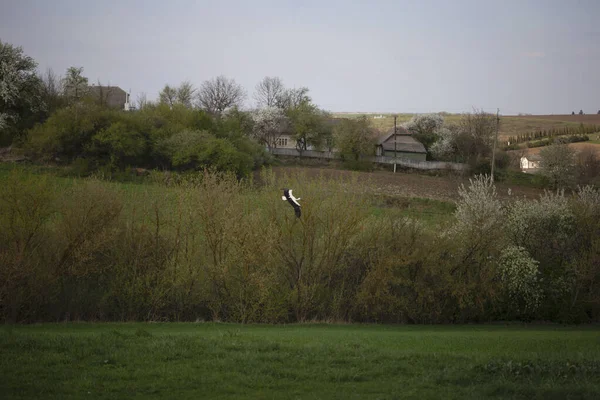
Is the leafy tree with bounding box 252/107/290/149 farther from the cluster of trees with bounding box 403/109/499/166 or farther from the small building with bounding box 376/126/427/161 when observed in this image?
the cluster of trees with bounding box 403/109/499/166

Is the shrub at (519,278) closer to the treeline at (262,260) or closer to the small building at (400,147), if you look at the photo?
the treeline at (262,260)

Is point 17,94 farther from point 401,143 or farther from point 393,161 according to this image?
point 401,143

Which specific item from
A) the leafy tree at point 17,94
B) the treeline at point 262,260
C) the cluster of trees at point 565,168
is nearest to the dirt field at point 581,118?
the cluster of trees at point 565,168

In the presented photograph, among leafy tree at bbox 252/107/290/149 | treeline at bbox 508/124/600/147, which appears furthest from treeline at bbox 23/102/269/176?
treeline at bbox 508/124/600/147

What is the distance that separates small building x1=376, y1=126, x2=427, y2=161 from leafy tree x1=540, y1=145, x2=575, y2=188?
67.5 feet

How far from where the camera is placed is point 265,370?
11.5 meters

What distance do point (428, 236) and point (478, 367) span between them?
51.1 feet

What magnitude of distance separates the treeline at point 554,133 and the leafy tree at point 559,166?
101 ft

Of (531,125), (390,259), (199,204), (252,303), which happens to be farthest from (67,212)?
(531,125)

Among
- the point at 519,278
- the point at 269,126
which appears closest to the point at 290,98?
the point at 269,126

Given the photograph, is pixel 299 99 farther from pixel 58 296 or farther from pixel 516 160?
pixel 58 296

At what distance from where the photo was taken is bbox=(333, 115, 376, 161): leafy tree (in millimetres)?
82688

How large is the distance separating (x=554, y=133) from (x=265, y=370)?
357 feet

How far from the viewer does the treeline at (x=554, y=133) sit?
99575 mm
